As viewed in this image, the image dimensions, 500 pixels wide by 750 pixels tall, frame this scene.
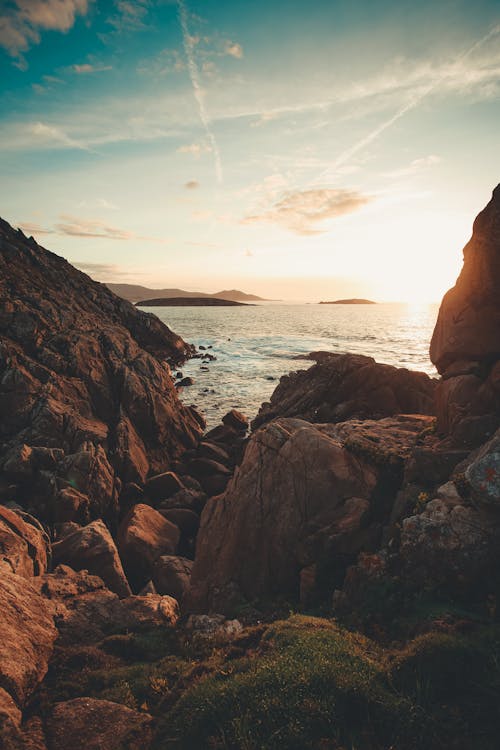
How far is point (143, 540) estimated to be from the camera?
21.2m

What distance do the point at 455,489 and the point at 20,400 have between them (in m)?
26.2

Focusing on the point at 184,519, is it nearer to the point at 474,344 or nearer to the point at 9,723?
the point at 9,723

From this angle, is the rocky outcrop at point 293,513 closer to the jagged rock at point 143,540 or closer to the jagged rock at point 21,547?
the jagged rock at point 143,540

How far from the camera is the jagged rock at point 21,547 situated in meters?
13.8

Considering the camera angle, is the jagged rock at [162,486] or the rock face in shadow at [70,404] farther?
the jagged rock at [162,486]

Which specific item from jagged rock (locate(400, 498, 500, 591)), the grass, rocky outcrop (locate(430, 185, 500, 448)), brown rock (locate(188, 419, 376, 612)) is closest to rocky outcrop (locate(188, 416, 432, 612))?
brown rock (locate(188, 419, 376, 612))

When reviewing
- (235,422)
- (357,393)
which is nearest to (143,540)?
(235,422)

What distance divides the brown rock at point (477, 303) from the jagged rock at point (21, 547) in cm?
2071

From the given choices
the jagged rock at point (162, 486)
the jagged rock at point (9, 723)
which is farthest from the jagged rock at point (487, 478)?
the jagged rock at point (162, 486)

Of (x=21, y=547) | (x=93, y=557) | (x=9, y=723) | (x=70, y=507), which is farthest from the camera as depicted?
(x=70, y=507)

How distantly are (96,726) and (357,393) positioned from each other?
31340 mm

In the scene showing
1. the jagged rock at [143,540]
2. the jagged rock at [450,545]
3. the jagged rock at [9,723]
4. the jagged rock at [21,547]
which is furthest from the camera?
the jagged rock at [143,540]

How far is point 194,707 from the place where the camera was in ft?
28.1

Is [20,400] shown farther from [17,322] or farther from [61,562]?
[61,562]
